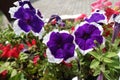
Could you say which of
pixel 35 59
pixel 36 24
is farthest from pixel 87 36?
pixel 35 59

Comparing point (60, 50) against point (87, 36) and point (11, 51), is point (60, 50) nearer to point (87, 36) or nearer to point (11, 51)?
point (87, 36)

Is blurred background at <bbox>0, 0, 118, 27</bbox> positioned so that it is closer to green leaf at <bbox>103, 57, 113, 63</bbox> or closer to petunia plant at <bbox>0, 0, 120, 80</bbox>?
petunia plant at <bbox>0, 0, 120, 80</bbox>

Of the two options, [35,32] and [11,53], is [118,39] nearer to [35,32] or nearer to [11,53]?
[35,32]

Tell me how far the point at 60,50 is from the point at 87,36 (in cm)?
13

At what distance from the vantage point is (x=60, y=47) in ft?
4.59

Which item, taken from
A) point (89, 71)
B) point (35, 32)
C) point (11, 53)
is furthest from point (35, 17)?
point (89, 71)

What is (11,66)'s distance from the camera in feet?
5.26

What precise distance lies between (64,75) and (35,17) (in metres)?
0.32

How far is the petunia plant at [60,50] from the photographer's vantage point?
54.1 inches

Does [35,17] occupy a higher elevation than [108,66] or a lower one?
higher

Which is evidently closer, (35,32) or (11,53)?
(35,32)

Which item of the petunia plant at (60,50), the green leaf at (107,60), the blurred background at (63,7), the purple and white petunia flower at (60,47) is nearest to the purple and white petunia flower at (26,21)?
the petunia plant at (60,50)

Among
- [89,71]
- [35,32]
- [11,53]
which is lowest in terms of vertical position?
[89,71]

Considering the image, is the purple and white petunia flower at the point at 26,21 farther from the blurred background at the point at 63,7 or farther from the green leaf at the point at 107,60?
the blurred background at the point at 63,7
